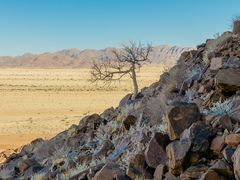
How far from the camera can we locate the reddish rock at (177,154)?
611cm

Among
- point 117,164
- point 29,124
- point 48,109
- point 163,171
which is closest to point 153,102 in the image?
point 117,164

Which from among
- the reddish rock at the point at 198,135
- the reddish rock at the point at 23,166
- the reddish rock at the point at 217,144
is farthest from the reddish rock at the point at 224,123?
the reddish rock at the point at 23,166

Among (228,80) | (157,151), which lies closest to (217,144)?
(157,151)

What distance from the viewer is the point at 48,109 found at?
4247cm

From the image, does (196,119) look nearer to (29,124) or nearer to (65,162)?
(65,162)

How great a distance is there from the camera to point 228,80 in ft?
27.0

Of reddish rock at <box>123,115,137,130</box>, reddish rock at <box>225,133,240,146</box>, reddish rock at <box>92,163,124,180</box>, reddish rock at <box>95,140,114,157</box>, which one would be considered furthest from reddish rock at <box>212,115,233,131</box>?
reddish rock at <box>123,115,137,130</box>

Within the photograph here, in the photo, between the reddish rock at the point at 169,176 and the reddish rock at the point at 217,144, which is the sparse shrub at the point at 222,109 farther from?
the reddish rock at the point at 169,176

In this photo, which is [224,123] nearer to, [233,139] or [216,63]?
[233,139]

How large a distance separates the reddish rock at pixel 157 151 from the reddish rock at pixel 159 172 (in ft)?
0.50

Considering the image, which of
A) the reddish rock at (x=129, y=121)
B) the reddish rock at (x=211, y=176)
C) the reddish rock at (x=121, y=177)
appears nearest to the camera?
the reddish rock at (x=211, y=176)

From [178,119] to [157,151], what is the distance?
20.2 inches

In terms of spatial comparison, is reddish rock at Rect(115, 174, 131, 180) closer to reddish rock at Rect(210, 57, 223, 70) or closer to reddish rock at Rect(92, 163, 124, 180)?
reddish rock at Rect(92, 163, 124, 180)

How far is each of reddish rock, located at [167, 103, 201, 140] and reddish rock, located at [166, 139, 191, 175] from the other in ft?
1.68
